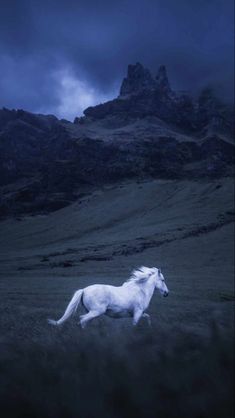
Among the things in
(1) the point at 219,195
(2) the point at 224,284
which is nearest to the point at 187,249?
(2) the point at 224,284

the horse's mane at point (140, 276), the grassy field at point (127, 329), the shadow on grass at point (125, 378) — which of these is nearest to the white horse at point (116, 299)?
the horse's mane at point (140, 276)

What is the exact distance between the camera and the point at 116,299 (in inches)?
497

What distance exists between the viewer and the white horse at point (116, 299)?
40.0 ft

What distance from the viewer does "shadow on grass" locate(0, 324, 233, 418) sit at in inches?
66.4

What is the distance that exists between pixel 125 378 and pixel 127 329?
1.09m

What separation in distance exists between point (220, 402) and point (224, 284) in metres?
36.9

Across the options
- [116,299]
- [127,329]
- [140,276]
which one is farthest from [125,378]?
[140,276]

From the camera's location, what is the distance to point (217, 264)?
2076 inches

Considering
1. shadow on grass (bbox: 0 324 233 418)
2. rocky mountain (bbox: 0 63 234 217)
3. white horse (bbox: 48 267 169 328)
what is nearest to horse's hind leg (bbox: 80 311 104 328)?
white horse (bbox: 48 267 169 328)

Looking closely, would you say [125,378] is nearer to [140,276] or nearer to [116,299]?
[116,299]

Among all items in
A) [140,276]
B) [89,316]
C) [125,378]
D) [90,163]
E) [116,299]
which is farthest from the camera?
[90,163]

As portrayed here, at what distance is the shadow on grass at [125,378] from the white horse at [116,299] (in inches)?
366

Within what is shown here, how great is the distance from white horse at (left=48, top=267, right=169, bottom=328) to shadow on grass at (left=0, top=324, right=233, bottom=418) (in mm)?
9296

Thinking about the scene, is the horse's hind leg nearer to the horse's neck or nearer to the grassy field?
the grassy field
